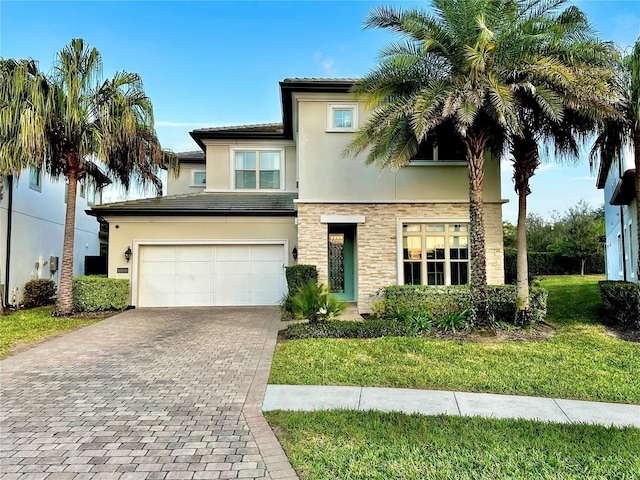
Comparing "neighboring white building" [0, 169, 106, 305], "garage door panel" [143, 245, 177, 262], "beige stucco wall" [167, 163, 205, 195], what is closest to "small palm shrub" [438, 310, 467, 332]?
"garage door panel" [143, 245, 177, 262]

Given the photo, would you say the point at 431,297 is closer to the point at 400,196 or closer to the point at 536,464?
the point at 400,196

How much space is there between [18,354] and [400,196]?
10.8 m

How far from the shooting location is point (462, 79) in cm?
896

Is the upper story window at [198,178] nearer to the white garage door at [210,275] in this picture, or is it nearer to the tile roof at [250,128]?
the tile roof at [250,128]

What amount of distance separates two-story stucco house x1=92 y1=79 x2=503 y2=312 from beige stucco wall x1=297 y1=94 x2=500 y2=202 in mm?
33

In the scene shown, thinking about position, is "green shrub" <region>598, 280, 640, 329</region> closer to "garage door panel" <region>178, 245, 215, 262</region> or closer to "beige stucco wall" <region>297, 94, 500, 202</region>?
"beige stucco wall" <region>297, 94, 500, 202</region>

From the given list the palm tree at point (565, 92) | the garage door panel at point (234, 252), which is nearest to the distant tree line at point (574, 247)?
the palm tree at point (565, 92)

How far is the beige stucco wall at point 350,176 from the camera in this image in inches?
503

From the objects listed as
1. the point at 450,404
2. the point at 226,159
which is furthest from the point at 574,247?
the point at 450,404

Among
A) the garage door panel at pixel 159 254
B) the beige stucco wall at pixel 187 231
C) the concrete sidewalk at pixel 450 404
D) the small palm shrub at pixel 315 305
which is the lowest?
the concrete sidewalk at pixel 450 404

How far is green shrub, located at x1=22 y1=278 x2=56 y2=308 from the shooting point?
14977 millimetres

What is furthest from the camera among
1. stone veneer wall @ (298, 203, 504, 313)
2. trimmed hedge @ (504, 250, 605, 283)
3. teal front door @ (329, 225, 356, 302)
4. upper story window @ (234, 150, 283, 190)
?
trimmed hedge @ (504, 250, 605, 283)

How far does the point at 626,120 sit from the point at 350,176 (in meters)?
7.34

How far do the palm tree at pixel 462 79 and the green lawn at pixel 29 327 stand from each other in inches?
370
